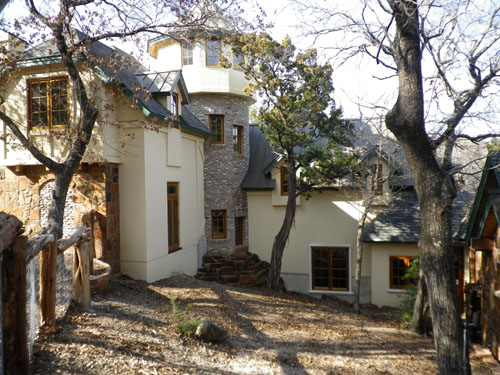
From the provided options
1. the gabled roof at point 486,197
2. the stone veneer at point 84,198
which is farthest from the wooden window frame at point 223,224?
the gabled roof at point 486,197

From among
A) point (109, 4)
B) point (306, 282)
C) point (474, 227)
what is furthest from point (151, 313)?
point (306, 282)

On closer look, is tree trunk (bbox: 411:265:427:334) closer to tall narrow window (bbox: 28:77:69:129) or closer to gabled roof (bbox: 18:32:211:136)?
gabled roof (bbox: 18:32:211:136)

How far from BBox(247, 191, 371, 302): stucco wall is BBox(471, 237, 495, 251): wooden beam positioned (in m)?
6.45

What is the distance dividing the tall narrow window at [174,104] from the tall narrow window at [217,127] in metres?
3.13

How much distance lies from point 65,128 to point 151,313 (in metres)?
5.37

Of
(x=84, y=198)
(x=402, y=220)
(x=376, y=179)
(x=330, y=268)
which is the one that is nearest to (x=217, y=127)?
(x=376, y=179)

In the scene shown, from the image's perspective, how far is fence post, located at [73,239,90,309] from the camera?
706cm

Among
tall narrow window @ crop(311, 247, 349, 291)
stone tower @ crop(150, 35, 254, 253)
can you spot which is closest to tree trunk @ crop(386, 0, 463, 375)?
tall narrow window @ crop(311, 247, 349, 291)

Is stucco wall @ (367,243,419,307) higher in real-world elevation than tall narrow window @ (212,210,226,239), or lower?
lower

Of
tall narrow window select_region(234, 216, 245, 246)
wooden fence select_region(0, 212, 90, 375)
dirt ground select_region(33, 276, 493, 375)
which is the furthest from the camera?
tall narrow window select_region(234, 216, 245, 246)

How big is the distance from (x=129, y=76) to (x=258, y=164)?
706cm

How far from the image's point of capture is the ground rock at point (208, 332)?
7.02 meters

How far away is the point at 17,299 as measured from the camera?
4.22 meters

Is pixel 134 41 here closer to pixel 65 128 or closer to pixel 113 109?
pixel 113 109
